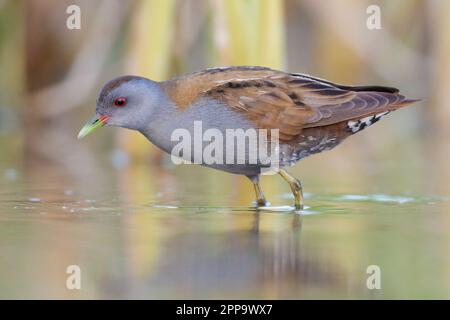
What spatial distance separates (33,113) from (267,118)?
18.1 ft

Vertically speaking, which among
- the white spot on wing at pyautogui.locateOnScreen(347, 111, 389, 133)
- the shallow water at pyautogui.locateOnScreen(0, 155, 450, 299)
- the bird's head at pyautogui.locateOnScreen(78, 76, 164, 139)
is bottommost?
the shallow water at pyautogui.locateOnScreen(0, 155, 450, 299)

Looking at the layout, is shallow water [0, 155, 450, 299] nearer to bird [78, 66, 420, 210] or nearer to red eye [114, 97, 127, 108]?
bird [78, 66, 420, 210]

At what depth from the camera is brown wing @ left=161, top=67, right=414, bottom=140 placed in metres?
6.22

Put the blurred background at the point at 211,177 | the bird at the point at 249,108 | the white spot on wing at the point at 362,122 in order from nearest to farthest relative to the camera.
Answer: the blurred background at the point at 211,177
the bird at the point at 249,108
the white spot on wing at the point at 362,122

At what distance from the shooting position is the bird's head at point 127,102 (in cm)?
627

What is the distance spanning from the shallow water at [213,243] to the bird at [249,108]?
15.2 inches

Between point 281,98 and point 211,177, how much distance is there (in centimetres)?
177

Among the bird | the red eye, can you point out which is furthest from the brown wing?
the red eye

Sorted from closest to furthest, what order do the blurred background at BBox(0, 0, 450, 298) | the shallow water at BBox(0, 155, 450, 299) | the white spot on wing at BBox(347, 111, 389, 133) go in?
the shallow water at BBox(0, 155, 450, 299), the blurred background at BBox(0, 0, 450, 298), the white spot on wing at BBox(347, 111, 389, 133)

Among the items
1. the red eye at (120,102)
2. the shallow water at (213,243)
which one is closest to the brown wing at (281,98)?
the red eye at (120,102)

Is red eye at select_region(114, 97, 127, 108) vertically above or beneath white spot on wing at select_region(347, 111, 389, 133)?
above

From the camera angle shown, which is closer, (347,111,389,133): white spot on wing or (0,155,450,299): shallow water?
(0,155,450,299): shallow water

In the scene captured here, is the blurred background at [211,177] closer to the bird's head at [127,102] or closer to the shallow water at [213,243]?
the shallow water at [213,243]
